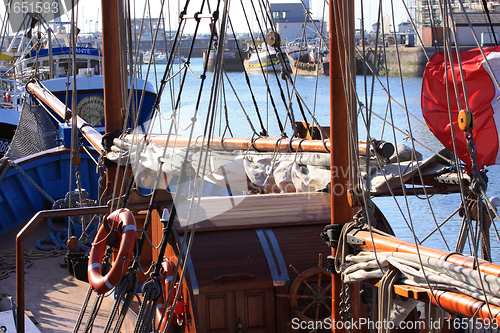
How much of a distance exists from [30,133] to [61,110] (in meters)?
2.83

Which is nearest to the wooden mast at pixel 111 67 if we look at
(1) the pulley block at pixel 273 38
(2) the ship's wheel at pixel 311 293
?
(1) the pulley block at pixel 273 38

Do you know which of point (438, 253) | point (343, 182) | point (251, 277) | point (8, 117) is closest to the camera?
point (438, 253)

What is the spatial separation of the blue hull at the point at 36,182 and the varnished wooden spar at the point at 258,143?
4.25 meters

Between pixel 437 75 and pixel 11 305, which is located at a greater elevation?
pixel 437 75

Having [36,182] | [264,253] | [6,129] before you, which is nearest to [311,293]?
[264,253]

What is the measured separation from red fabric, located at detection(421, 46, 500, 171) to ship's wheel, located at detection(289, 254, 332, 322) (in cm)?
130

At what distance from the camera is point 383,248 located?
2.98m

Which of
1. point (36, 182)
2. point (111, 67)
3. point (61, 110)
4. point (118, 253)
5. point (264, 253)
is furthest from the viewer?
point (36, 182)

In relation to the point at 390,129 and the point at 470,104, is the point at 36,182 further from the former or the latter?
the point at 390,129

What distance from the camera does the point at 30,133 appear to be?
10688 mm

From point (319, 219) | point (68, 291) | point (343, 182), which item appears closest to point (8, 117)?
point (68, 291)

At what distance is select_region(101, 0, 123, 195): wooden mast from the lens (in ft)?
19.4

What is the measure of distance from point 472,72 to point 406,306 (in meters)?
1.52

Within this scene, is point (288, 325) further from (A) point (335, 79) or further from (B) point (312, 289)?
(A) point (335, 79)
